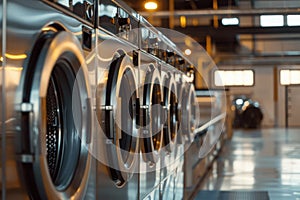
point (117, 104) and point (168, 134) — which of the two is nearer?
point (117, 104)

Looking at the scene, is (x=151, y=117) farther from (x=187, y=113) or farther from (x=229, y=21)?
(x=229, y=21)

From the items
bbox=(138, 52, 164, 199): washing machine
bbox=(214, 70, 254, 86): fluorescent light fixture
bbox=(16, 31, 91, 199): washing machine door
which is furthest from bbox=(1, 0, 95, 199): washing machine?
bbox=(214, 70, 254, 86): fluorescent light fixture

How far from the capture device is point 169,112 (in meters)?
4.35

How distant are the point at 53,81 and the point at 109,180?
694 mm

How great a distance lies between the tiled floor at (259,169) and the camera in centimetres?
644

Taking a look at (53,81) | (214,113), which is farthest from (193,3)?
(53,81)

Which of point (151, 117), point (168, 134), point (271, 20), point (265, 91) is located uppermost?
point (271, 20)

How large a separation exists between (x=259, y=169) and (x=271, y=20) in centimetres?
252

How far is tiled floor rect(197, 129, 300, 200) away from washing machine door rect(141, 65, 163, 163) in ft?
7.95

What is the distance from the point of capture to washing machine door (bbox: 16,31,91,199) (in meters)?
1.48

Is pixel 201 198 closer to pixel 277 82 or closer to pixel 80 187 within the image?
pixel 80 187

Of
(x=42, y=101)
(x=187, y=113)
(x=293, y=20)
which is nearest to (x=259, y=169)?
(x=293, y=20)

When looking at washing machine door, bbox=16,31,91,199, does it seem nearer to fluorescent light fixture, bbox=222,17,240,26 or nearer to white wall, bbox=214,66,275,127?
fluorescent light fixture, bbox=222,17,240,26

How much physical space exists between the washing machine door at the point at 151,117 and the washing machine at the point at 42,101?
1.17m
